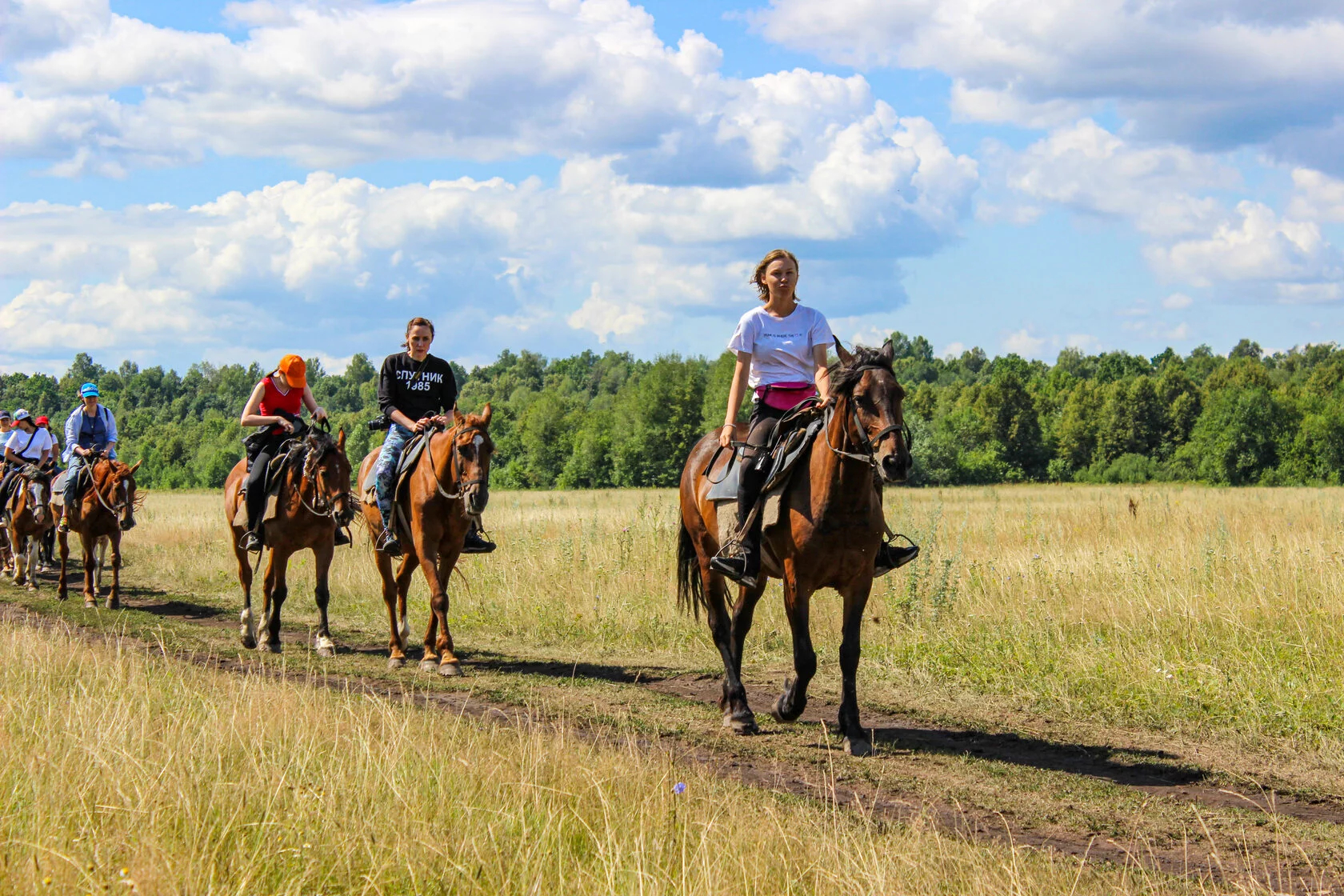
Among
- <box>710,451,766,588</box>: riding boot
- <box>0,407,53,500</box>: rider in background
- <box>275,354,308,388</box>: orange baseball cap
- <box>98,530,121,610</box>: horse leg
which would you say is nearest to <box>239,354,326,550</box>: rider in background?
<box>275,354,308,388</box>: orange baseball cap

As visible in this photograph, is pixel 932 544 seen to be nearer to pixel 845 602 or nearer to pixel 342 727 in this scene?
pixel 845 602

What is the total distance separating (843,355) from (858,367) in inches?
8.4

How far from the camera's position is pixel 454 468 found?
10.5 meters

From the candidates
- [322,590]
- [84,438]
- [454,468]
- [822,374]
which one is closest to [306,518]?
[322,590]

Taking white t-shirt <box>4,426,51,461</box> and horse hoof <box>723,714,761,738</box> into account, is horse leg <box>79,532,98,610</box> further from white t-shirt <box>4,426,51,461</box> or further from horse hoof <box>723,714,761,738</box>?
horse hoof <box>723,714,761,738</box>

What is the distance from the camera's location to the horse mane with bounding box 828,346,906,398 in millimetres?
7016

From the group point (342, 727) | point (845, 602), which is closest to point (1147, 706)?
point (845, 602)

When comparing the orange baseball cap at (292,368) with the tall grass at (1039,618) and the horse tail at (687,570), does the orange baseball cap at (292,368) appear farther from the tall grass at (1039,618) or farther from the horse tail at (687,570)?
the horse tail at (687,570)

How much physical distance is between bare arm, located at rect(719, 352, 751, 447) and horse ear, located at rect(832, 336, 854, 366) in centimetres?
79

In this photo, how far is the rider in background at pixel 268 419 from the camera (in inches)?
474

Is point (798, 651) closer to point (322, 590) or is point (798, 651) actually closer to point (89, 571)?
point (322, 590)

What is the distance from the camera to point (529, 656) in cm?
1135

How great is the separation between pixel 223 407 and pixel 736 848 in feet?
525

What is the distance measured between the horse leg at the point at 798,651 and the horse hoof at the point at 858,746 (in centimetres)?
44
